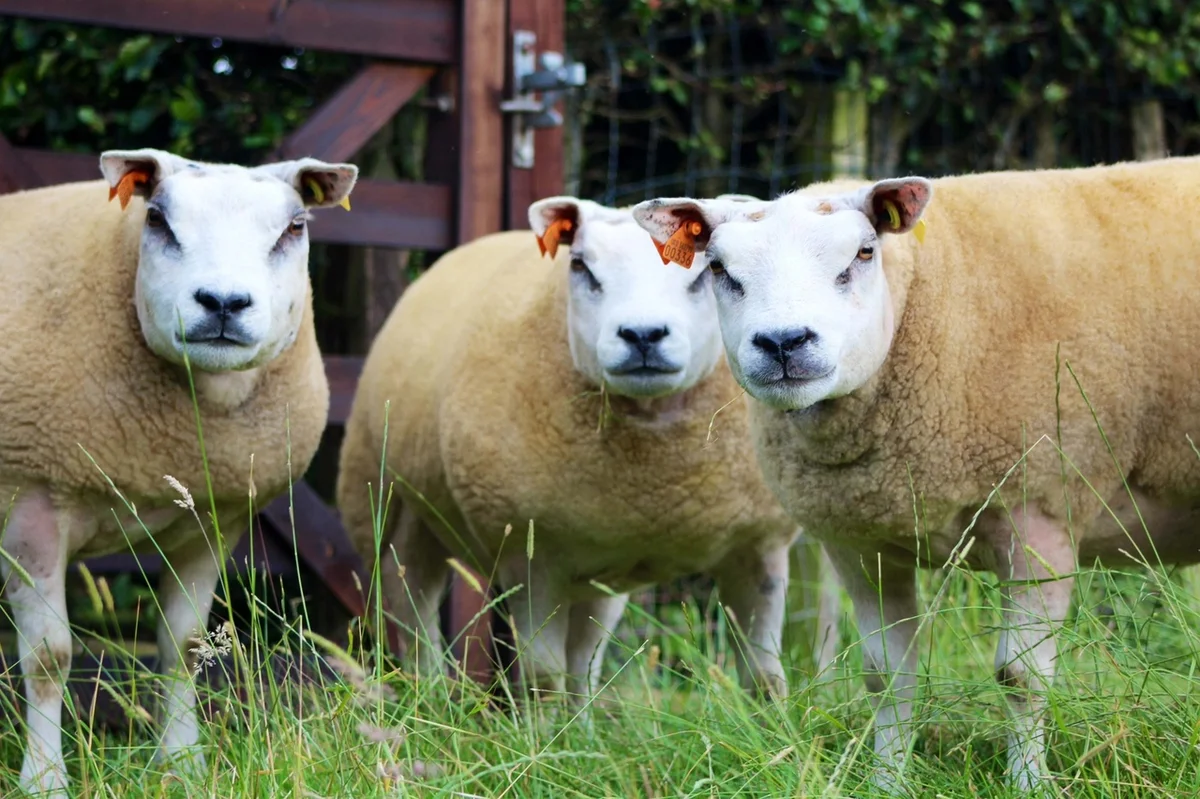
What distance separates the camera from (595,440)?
3979mm

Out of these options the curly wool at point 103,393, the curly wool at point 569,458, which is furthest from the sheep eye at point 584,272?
the curly wool at point 103,393

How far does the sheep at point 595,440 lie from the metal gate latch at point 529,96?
0.79 metres

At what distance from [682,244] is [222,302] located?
1102 millimetres

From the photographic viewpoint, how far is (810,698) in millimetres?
2904

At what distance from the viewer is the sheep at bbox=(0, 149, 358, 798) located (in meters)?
3.52

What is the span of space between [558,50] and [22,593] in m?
2.70

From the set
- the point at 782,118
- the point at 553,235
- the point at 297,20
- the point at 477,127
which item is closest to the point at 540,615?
the point at 553,235

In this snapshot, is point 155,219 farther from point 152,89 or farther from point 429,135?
point 152,89

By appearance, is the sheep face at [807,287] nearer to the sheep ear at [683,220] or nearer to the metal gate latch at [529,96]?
the sheep ear at [683,220]

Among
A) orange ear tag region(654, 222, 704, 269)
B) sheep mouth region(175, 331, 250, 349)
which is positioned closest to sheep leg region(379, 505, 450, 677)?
sheep mouth region(175, 331, 250, 349)

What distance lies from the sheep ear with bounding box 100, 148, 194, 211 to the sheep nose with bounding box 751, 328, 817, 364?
5.59ft

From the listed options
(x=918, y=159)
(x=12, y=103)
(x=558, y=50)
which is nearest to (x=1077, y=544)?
(x=558, y=50)

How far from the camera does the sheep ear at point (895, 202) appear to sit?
299 cm

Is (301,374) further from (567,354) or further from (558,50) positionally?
(558,50)
